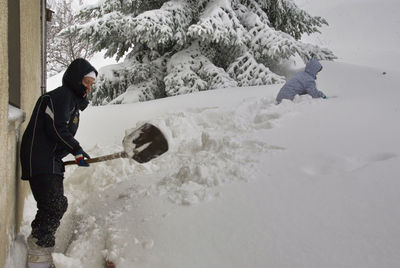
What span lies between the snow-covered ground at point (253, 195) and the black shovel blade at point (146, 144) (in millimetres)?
136

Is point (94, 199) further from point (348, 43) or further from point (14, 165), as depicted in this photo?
point (348, 43)

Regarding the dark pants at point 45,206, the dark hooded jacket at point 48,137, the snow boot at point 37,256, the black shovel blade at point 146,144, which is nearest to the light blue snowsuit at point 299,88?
the black shovel blade at point 146,144

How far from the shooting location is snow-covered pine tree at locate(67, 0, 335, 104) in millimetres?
7148

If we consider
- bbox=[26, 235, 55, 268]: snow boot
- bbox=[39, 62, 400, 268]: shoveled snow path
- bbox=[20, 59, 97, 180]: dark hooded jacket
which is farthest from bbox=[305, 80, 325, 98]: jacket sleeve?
bbox=[26, 235, 55, 268]: snow boot

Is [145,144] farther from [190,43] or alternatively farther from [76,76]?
[190,43]

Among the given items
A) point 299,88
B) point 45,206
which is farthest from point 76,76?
point 299,88

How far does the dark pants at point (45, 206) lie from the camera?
2420 mm

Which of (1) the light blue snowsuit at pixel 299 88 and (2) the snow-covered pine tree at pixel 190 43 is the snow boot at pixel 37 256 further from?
(2) the snow-covered pine tree at pixel 190 43

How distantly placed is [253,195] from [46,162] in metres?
1.43

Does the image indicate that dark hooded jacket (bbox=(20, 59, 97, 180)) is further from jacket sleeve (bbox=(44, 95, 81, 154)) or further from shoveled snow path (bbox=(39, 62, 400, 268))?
shoveled snow path (bbox=(39, 62, 400, 268))

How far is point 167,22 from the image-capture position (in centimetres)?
721

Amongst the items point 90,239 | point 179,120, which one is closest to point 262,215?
point 90,239

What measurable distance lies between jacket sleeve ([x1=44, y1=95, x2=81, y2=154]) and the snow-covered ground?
655 mm

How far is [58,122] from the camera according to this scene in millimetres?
2436
